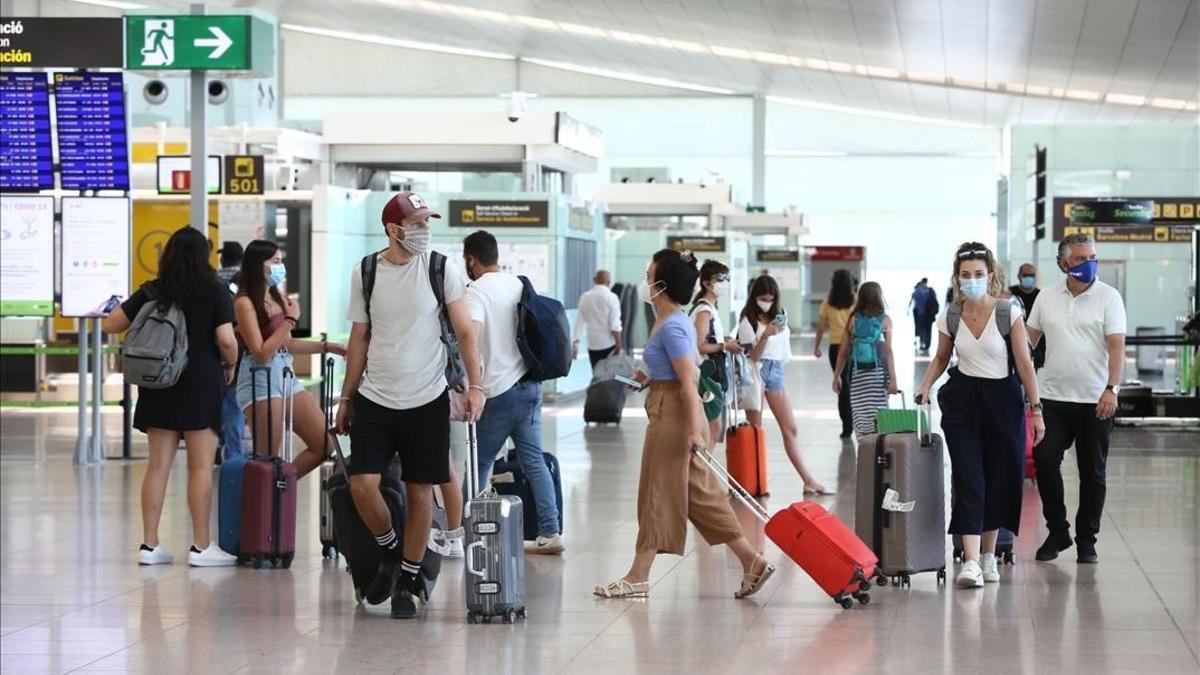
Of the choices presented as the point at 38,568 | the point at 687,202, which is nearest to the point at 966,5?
the point at 687,202

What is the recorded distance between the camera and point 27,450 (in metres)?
15.8

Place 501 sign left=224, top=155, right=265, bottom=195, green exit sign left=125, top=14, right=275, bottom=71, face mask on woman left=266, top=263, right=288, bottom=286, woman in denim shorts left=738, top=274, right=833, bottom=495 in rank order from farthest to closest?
501 sign left=224, top=155, right=265, bottom=195, woman in denim shorts left=738, top=274, right=833, bottom=495, green exit sign left=125, top=14, right=275, bottom=71, face mask on woman left=266, top=263, right=288, bottom=286

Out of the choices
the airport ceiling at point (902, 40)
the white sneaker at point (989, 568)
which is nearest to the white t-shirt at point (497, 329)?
the white sneaker at point (989, 568)

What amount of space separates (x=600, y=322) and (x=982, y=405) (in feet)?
38.4

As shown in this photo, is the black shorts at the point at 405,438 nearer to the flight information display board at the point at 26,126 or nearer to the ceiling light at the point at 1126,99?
the flight information display board at the point at 26,126

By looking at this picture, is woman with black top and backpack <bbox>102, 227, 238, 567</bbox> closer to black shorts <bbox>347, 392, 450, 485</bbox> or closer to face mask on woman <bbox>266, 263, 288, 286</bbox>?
face mask on woman <bbox>266, 263, 288, 286</bbox>

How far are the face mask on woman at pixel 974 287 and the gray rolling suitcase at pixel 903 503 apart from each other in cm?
67

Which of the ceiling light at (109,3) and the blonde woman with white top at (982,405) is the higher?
the ceiling light at (109,3)

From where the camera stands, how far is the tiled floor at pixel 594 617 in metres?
6.80

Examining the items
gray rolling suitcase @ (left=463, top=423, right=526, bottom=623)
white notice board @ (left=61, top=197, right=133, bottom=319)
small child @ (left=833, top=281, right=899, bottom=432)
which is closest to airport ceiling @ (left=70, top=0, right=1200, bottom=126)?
small child @ (left=833, top=281, right=899, bottom=432)

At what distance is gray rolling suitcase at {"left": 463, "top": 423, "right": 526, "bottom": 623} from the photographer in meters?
7.49

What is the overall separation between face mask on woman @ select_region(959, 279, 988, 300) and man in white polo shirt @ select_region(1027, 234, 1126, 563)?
935 millimetres

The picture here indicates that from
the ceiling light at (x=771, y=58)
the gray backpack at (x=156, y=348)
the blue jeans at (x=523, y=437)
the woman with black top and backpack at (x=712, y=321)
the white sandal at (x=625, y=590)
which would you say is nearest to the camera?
the white sandal at (x=625, y=590)

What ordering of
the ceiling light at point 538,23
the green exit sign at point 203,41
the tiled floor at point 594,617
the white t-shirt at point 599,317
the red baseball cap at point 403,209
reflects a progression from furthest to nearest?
the ceiling light at point 538,23 < the white t-shirt at point 599,317 < the green exit sign at point 203,41 < the red baseball cap at point 403,209 < the tiled floor at point 594,617
